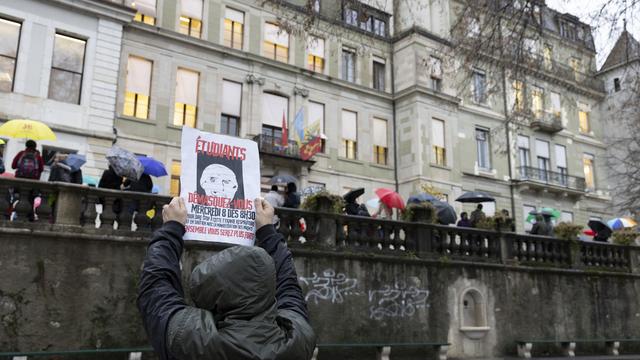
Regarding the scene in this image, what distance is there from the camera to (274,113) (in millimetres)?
26266

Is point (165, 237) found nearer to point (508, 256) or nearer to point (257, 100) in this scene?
point (508, 256)

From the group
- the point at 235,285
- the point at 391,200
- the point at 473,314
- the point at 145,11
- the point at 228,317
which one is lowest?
the point at 473,314

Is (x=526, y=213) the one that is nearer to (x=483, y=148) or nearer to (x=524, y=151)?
(x=524, y=151)

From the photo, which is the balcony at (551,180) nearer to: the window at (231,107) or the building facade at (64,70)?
the window at (231,107)

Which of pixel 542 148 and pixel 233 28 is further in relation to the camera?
pixel 542 148

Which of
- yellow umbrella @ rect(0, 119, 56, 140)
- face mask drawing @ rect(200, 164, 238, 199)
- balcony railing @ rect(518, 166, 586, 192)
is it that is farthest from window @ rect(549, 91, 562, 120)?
face mask drawing @ rect(200, 164, 238, 199)

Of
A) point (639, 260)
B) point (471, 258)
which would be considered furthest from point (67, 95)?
point (639, 260)

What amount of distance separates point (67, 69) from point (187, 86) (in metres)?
5.19

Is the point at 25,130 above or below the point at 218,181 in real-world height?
above

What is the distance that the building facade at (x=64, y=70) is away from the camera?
19.3 meters

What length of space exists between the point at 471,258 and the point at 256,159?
418 inches

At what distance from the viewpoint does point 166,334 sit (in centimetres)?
229

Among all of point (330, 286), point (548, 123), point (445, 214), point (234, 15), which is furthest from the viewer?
point (548, 123)

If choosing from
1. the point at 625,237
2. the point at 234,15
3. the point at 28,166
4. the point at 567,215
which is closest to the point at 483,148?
the point at 567,215
